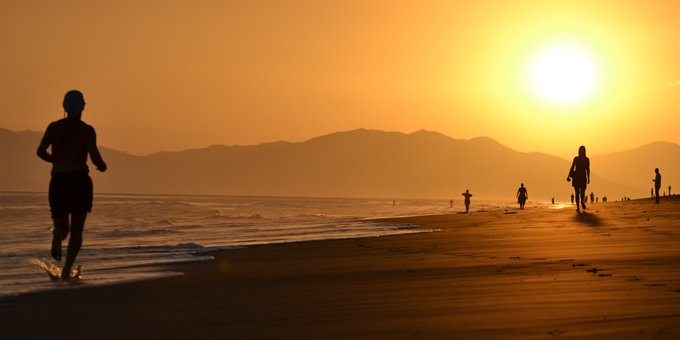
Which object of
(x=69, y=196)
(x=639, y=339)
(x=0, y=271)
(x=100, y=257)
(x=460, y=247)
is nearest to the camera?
(x=639, y=339)

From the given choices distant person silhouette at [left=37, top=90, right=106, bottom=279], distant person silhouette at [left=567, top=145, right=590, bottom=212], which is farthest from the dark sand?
distant person silhouette at [left=567, top=145, right=590, bottom=212]

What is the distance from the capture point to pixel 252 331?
4.94 meters

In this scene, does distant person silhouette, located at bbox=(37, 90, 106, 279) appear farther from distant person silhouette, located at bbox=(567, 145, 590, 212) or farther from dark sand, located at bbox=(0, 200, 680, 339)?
distant person silhouette, located at bbox=(567, 145, 590, 212)

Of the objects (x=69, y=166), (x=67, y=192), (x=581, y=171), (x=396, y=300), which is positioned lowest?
(x=396, y=300)

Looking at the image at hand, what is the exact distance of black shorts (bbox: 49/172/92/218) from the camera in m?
9.14

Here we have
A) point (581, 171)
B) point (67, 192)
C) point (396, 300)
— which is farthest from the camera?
point (581, 171)

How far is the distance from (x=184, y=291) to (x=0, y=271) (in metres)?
4.84

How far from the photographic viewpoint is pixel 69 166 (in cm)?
922

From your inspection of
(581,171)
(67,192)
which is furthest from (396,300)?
(581,171)

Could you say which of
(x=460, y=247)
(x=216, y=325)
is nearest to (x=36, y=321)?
(x=216, y=325)

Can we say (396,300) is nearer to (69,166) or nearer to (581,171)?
(69,166)

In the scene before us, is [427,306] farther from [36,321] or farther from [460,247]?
[460,247]

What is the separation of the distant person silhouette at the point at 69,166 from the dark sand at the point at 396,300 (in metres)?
1.31

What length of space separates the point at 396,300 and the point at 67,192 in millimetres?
4457
